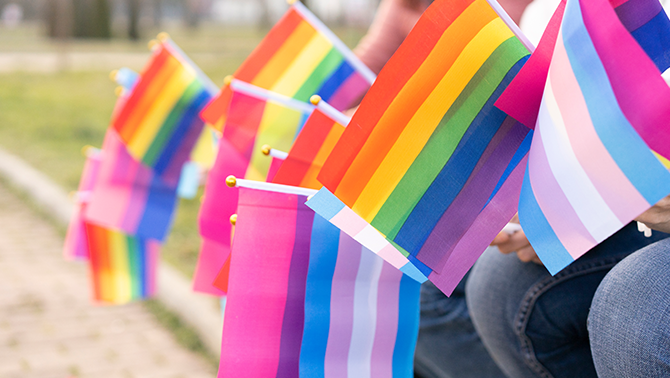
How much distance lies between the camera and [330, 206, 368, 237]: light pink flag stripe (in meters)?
0.72

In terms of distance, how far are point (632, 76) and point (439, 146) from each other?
0.71ft

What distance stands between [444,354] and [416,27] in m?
0.84

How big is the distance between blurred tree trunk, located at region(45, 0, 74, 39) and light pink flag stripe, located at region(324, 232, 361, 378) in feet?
35.4

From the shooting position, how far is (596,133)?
602 millimetres

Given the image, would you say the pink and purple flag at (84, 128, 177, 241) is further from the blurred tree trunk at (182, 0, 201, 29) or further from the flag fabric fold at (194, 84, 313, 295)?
the blurred tree trunk at (182, 0, 201, 29)

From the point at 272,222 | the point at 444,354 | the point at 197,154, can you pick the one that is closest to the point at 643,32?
the point at 272,222

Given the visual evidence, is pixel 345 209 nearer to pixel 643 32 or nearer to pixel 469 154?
pixel 469 154

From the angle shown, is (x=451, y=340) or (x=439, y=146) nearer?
(x=439, y=146)

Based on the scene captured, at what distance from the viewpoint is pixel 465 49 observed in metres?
0.69

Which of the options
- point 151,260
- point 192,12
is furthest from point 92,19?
point 151,260

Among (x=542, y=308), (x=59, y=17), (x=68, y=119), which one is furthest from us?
(x=59, y=17)

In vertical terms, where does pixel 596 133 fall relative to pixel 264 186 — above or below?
above

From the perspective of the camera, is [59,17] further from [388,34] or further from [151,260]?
[388,34]

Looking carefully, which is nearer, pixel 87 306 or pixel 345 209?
pixel 345 209
